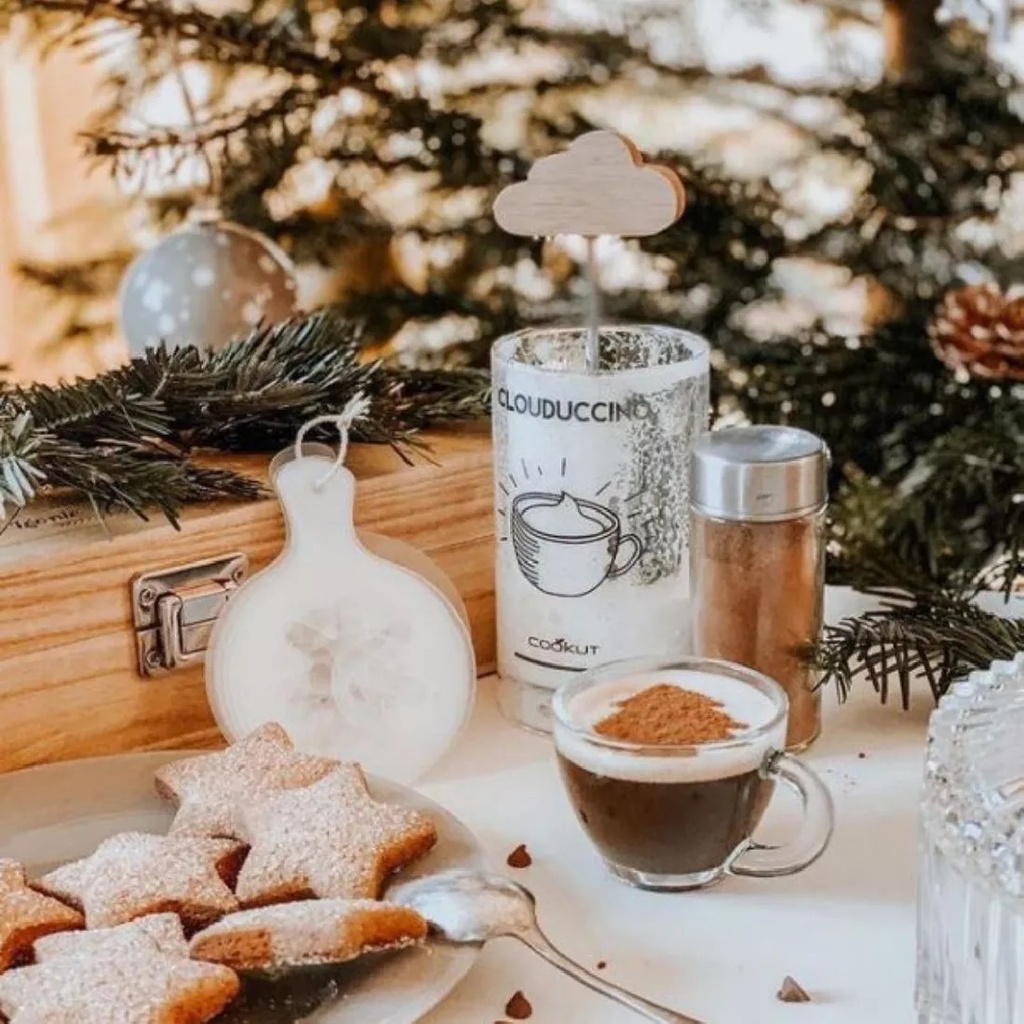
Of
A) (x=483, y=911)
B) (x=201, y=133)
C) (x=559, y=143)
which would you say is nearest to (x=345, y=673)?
(x=483, y=911)

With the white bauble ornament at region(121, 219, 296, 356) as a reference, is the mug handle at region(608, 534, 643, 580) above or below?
below

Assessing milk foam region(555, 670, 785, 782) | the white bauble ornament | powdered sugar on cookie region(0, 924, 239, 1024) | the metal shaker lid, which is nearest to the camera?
powdered sugar on cookie region(0, 924, 239, 1024)

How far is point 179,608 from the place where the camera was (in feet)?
2.93

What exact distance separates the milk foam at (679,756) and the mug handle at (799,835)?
0.5 inches

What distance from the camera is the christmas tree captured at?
128 centimetres

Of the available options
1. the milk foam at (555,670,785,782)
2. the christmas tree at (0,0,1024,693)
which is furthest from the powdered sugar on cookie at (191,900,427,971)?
the christmas tree at (0,0,1024,693)

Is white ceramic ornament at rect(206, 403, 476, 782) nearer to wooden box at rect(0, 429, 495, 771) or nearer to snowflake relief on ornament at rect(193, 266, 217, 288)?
wooden box at rect(0, 429, 495, 771)

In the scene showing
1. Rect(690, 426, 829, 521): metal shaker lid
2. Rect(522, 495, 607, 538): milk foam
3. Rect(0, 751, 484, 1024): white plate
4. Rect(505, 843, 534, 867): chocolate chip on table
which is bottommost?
Rect(505, 843, 534, 867): chocolate chip on table

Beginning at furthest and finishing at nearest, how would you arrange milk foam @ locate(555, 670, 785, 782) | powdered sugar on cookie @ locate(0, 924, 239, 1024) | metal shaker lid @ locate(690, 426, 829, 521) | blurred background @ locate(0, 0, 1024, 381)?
blurred background @ locate(0, 0, 1024, 381)
metal shaker lid @ locate(690, 426, 829, 521)
milk foam @ locate(555, 670, 785, 782)
powdered sugar on cookie @ locate(0, 924, 239, 1024)

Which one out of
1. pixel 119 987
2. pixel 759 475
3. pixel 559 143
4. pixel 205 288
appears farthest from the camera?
pixel 559 143

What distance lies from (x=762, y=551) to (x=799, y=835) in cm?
16

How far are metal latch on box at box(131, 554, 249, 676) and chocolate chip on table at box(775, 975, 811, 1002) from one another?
0.37 m

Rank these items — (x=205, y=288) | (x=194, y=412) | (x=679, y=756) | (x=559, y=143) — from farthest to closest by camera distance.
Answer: (x=559, y=143)
(x=205, y=288)
(x=194, y=412)
(x=679, y=756)

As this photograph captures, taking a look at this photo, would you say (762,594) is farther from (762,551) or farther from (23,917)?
(23,917)
